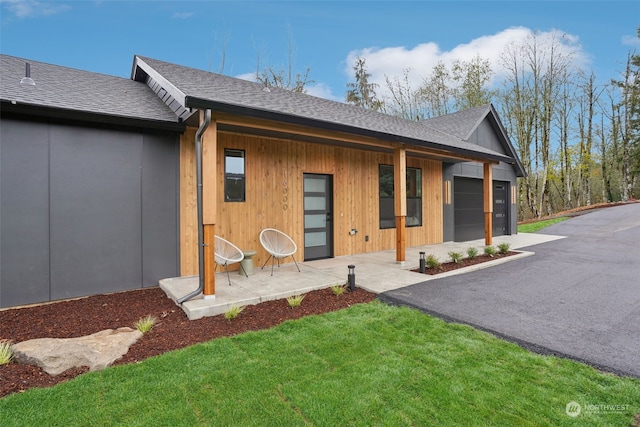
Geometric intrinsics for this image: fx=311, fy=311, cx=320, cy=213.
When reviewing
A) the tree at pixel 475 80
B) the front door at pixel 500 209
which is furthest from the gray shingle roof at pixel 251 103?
the tree at pixel 475 80

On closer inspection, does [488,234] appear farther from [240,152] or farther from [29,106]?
[29,106]

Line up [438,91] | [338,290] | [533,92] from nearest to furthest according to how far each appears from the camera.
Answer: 1. [338,290]
2. [533,92]
3. [438,91]

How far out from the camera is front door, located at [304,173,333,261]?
272 inches

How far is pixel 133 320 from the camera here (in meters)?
3.69

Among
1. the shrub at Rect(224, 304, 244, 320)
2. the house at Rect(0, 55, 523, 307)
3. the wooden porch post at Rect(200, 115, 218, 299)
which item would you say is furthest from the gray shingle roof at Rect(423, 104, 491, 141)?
the shrub at Rect(224, 304, 244, 320)

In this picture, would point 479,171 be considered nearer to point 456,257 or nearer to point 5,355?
point 456,257

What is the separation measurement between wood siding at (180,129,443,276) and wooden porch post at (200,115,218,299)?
1333mm

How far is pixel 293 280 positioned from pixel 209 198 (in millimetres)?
1934

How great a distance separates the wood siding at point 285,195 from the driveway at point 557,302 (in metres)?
2.72

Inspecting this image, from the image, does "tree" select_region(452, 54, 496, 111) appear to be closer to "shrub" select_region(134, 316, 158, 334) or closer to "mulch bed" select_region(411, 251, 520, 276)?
"mulch bed" select_region(411, 251, 520, 276)

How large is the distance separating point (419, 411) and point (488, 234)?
8090 mm

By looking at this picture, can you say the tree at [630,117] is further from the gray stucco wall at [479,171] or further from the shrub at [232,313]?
the shrub at [232,313]

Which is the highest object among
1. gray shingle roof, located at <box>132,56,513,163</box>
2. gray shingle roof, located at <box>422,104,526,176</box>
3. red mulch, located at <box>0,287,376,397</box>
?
gray shingle roof, located at <box>422,104,526,176</box>

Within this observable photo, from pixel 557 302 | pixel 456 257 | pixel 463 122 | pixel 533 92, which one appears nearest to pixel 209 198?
pixel 557 302
